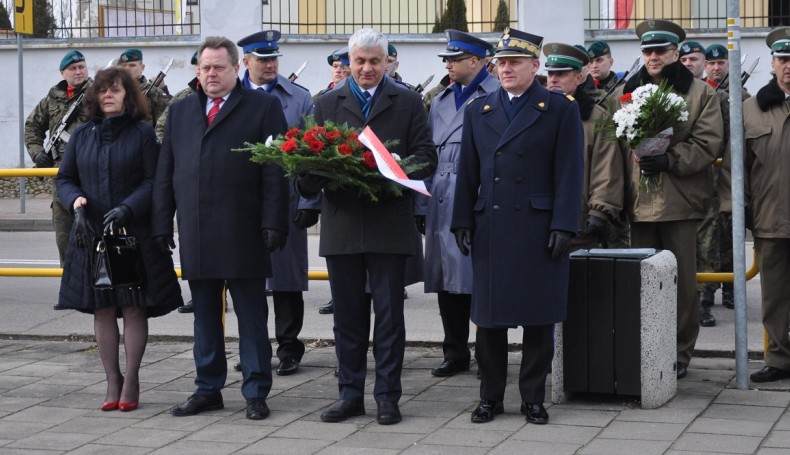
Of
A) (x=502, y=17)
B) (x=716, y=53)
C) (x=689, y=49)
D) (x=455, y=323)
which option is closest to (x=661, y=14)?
(x=502, y=17)

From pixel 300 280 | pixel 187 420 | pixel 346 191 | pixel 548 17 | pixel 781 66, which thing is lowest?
pixel 187 420

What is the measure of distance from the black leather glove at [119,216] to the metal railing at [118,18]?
46.6 ft

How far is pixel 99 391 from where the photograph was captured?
7934 mm

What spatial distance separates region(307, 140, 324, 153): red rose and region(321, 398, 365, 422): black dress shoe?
4.61 feet

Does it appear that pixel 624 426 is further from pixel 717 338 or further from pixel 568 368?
pixel 717 338

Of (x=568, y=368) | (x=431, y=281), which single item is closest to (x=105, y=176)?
(x=431, y=281)

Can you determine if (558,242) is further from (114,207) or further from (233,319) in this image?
(233,319)

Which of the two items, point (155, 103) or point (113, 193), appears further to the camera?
point (155, 103)

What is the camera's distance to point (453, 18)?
21.7 meters

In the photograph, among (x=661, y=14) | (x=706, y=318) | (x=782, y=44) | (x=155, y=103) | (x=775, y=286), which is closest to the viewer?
(x=782, y=44)

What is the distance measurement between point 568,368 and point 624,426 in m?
0.64

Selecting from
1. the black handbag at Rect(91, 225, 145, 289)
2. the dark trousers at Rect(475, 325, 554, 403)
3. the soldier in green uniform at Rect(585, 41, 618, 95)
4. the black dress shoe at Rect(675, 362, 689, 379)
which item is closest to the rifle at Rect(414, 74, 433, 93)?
the soldier in green uniform at Rect(585, 41, 618, 95)

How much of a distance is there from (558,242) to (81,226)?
8.65 feet

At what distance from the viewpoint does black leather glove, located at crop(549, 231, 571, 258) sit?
6.80 meters
